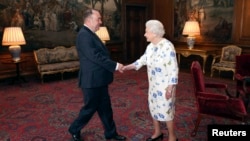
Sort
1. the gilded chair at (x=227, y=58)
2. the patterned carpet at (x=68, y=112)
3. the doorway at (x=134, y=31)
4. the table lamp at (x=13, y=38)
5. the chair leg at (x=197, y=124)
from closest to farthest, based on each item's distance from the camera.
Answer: the chair leg at (x=197, y=124)
the patterned carpet at (x=68, y=112)
the table lamp at (x=13, y=38)
the gilded chair at (x=227, y=58)
the doorway at (x=134, y=31)

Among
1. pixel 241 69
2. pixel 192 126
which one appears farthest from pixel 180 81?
pixel 192 126

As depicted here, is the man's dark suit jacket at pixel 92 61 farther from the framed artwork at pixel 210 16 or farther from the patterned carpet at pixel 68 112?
the framed artwork at pixel 210 16

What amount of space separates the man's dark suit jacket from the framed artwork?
6.10 m

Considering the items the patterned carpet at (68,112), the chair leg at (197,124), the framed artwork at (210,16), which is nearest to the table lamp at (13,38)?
the patterned carpet at (68,112)

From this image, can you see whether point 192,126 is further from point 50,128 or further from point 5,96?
point 5,96

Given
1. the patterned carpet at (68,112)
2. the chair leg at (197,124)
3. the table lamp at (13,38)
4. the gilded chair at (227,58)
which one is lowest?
the patterned carpet at (68,112)

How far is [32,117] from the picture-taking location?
3969mm

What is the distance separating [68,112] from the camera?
4184mm

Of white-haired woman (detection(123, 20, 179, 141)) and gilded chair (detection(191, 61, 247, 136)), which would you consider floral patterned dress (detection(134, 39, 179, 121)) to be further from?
gilded chair (detection(191, 61, 247, 136))

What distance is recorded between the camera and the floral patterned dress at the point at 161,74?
252cm

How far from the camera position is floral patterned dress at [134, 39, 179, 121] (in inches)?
99.3

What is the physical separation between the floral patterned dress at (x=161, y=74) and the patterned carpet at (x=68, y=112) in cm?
63

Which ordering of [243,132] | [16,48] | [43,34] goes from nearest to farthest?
1. [243,132]
2. [16,48]
3. [43,34]

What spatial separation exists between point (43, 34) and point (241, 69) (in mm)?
5537
